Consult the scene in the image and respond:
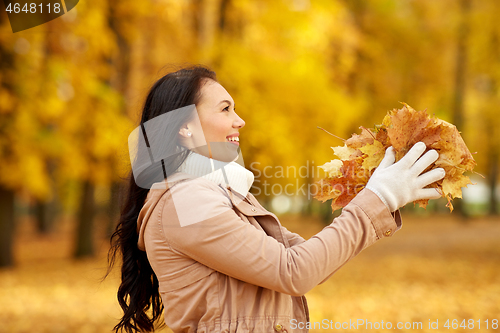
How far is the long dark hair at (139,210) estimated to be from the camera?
5.48 ft

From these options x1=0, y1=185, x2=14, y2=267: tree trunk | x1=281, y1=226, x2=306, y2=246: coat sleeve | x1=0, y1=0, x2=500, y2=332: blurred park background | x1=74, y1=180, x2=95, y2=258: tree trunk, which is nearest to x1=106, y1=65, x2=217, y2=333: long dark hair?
x1=281, y1=226, x2=306, y2=246: coat sleeve

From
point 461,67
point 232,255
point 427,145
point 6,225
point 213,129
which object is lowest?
point 6,225

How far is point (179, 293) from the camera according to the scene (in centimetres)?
150

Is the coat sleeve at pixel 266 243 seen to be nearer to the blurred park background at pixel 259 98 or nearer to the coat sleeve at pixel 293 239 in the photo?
the coat sleeve at pixel 293 239

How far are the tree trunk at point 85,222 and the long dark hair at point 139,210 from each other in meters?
9.82

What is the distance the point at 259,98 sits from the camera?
8719 millimetres

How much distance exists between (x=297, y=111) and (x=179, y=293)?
8.28m

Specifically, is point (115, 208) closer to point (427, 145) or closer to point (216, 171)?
point (216, 171)

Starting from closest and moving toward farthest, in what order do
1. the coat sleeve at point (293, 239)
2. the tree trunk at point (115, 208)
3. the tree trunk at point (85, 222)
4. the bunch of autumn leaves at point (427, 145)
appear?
the bunch of autumn leaves at point (427, 145) → the coat sleeve at point (293, 239) → the tree trunk at point (115, 208) → the tree trunk at point (85, 222)

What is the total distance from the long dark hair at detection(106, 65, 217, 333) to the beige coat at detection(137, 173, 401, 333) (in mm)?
245

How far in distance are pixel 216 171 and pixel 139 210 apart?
1.38 ft

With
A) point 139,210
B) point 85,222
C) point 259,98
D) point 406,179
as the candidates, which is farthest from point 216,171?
point 85,222

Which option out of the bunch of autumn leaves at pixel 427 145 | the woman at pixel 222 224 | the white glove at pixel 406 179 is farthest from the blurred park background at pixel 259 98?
the white glove at pixel 406 179

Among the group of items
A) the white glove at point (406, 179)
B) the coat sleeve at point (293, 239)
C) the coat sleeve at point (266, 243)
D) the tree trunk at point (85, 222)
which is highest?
the white glove at point (406, 179)
